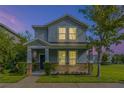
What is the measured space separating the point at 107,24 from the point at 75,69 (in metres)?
7.69

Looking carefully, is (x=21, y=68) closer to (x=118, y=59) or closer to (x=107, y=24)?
(x=107, y=24)

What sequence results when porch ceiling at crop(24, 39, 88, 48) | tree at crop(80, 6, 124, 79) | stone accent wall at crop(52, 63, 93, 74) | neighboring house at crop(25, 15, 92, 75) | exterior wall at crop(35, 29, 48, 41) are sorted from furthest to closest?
exterior wall at crop(35, 29, 48, 41), neighboring house at crop(25, 15, 92, 75), porch ceiling at crop(24, 39, 88, 48), stone accent wall at crop(52, 63, 93, 74), tree at crop(80, 6, 124, 79)

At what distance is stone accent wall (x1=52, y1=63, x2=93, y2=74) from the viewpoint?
101 feet

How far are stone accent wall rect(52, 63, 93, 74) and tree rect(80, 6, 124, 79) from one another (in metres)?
4.95

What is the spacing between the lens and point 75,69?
31.4 metres

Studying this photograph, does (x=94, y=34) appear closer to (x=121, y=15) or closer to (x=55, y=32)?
(x=121, y=15)

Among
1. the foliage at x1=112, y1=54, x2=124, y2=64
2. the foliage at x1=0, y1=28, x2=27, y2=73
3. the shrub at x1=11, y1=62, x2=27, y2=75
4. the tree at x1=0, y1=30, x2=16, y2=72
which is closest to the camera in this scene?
the shrub at x1=11, y1=62, x2=27, y2=75

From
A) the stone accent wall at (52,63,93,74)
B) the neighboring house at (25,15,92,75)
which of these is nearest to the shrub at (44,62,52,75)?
the stone accent wall at (52,63,93,74)

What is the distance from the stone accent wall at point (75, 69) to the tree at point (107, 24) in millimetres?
4951

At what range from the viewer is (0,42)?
32.1 metres

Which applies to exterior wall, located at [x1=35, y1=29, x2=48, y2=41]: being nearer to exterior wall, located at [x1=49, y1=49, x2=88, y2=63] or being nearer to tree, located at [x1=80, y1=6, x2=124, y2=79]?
exterior wall, located at [x1=49, y1=49, x2=88, y2=63]

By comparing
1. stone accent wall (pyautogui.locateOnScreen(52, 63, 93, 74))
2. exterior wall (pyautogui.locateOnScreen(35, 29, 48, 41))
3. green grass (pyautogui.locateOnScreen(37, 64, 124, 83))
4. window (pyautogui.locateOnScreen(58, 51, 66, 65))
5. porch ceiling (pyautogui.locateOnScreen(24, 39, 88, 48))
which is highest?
exterior wall (pyautogui.locateOnScreen(35, 29, 48, 41))

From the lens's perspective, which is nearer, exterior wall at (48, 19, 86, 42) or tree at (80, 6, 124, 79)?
tree at (80, 6, 124, 79)

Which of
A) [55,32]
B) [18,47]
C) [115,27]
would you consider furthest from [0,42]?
[115,27]
